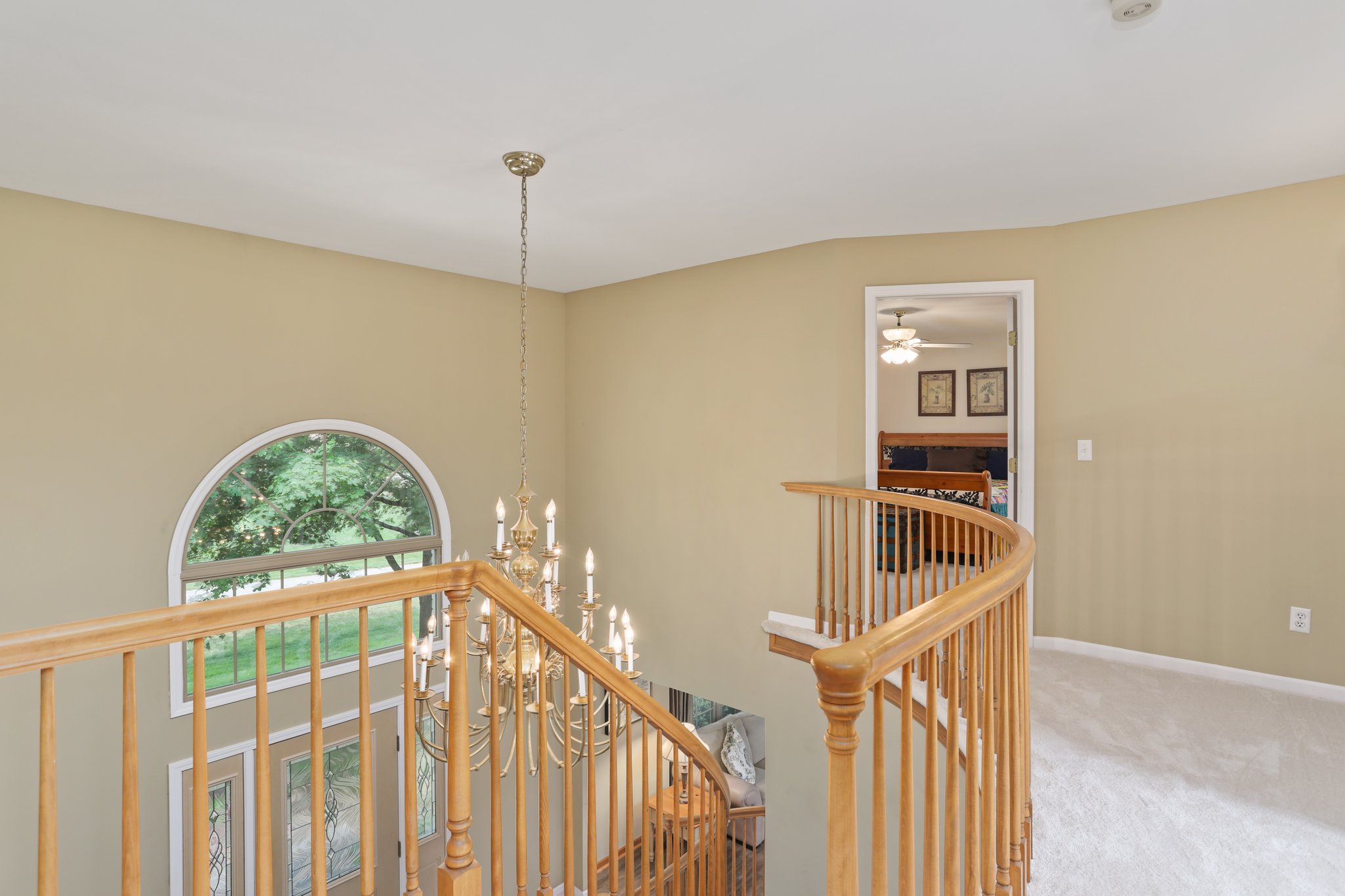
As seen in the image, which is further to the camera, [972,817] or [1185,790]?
[1185,790]

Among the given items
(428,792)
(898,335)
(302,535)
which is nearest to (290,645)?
(302,535)

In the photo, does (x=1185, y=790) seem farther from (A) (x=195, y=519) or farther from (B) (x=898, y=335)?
(B) (x=898, y=335)

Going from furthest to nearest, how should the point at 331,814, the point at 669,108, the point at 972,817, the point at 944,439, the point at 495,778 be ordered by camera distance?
the point at 944,439 → the point at 331,814 → the point at 669,108 → the point at 495,778 → the point at 972,817

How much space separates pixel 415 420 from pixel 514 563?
8.01 ft

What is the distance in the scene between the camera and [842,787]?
1045mm

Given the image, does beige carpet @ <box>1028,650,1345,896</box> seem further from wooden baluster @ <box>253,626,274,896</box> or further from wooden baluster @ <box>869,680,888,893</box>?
wooden baluster @ <box>253,626,274,896</box>

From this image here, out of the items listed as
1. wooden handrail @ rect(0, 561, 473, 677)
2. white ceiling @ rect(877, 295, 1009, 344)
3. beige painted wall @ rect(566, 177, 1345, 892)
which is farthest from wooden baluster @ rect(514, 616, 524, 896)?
white ceiling @ rect(877, 295, 1009, 344)

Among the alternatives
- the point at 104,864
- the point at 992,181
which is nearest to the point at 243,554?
the point at 104,864

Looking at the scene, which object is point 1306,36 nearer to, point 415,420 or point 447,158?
point 447,158

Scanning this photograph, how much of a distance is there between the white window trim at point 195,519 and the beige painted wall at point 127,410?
0.05 metres

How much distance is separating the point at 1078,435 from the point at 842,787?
11.5ft

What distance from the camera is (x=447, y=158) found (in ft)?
10.1

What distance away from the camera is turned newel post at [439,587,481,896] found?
1540 millimetres

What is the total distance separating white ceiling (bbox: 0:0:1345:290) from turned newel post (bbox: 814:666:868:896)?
190cm
